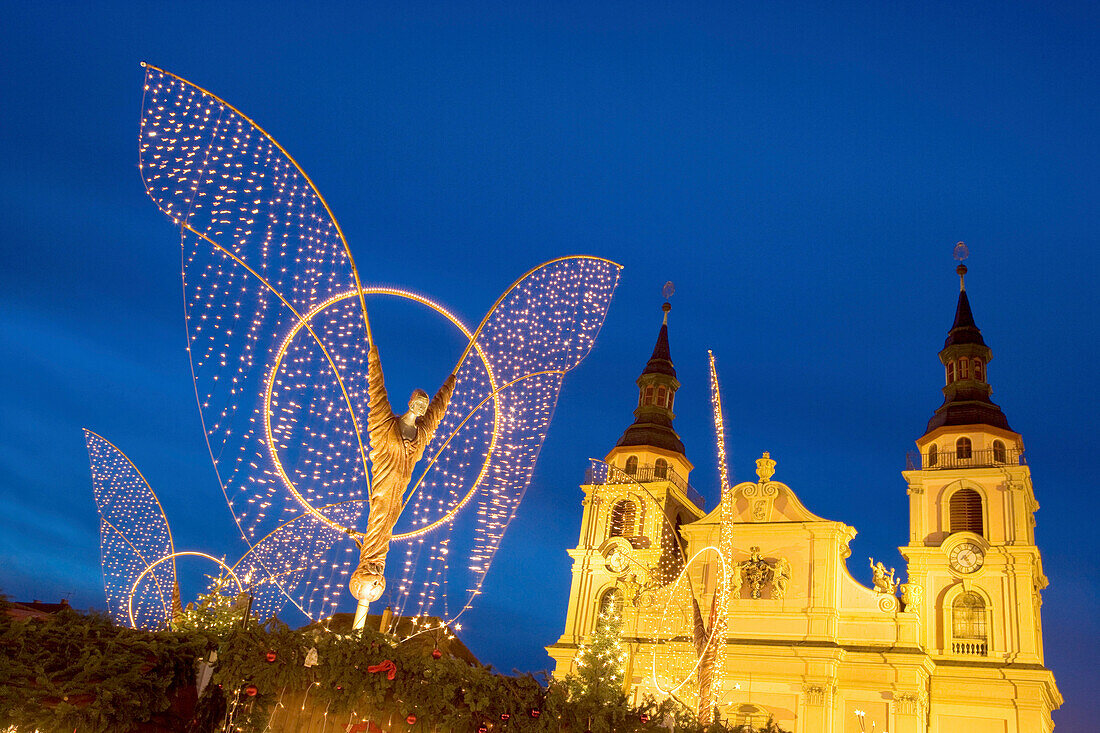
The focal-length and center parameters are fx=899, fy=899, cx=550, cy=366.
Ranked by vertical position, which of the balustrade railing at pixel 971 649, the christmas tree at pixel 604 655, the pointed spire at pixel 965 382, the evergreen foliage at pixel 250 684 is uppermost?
the pointed spire at pixel 965 382

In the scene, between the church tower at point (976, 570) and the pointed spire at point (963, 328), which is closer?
the church tower at point (976, 570)

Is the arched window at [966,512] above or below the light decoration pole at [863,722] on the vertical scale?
above

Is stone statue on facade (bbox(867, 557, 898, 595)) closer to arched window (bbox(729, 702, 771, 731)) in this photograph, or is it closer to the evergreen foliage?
arched window (bbox(729, 702, 771, 731))

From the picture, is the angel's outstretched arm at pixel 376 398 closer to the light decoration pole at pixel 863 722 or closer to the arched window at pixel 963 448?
the light decoration pole at pixel 863 722

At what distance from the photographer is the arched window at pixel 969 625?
29.4 metres

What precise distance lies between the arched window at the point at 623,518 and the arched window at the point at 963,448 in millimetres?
12025

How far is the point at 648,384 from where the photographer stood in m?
40.6

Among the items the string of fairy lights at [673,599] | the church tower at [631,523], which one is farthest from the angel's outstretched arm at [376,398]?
the church tower at [631,523]

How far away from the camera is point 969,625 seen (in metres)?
29.9

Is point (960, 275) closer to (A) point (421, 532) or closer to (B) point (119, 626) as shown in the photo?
(A) point (421, 532)

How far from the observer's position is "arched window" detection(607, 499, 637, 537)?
116 ft

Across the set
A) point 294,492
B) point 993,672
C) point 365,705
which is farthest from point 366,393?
point 993,672

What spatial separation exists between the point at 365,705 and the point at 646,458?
29.9m

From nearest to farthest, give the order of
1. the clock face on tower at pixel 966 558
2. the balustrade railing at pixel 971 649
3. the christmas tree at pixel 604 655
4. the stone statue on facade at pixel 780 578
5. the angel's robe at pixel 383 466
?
the angel's robe at pixel 383 466, the christmas tree at pixel 604 655, the balustrade railing at pixel 971 649, the clock face on tower at pixel 966 558, the stone statue on facade at pixel 780 578
